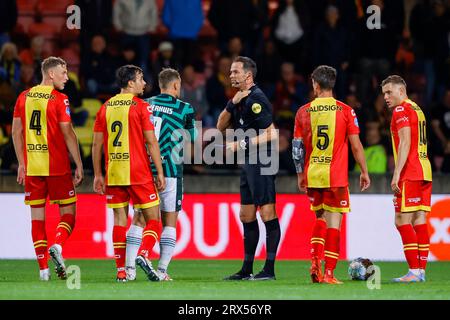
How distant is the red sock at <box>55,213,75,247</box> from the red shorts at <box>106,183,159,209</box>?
0.66 m

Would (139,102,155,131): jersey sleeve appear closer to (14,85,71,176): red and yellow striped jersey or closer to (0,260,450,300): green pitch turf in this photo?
(14,85,71,176): red and yellow striped jersey

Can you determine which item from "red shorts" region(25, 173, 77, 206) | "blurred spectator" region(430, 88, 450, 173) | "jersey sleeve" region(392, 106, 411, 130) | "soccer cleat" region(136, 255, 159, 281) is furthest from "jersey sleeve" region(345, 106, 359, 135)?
"blurred spectator" region(430, 88, 450, 173)

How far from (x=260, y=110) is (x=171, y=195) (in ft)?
4.08

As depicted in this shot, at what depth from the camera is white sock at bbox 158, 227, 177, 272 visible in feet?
38.5

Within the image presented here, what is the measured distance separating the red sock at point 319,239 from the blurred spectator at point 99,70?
822 centimetres

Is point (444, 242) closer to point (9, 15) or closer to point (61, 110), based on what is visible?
point (61, 110)

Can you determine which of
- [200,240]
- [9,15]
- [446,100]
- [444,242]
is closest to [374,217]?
[444,242]

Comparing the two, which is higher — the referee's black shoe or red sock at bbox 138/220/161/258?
red sock at bbox 138/220/161/258

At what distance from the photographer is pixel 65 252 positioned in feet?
53.1

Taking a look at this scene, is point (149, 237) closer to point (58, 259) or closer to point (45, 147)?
point (58, 259)

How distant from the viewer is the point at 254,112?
469 inches

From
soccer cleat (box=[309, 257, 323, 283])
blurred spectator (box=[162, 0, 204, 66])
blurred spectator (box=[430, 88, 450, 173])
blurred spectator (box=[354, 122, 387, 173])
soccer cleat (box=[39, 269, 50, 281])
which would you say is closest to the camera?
soccer cleat (box=[309, 257, 323, 283])

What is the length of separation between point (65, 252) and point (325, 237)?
578cm

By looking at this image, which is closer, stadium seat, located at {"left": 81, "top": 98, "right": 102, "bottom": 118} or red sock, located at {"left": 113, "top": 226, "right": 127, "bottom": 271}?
red sock, located at {"left": 113, "top": 226, "right": 127, "bottom": 271}
